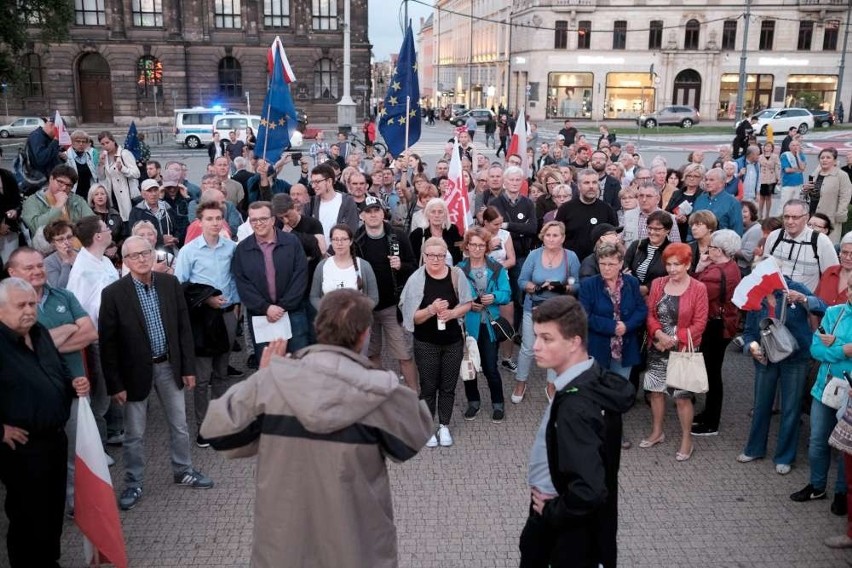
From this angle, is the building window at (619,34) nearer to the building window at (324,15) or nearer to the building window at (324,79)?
the building window at (324,15)

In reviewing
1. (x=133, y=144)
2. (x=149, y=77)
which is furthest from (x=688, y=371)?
(x=149, y=77)

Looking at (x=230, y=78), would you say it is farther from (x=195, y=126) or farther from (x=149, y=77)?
(x=195, y=126)

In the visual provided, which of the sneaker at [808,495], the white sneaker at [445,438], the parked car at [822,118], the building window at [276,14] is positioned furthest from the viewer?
the building window at [276,14]

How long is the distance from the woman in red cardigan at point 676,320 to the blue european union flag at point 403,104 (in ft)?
19.6

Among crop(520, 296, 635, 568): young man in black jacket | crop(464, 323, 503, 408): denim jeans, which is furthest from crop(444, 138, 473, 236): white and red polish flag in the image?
crop(520, 296, 635, 568): young man in black jacket

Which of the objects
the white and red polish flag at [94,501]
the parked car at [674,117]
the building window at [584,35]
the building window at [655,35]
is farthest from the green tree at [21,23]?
the building window at [655,35]

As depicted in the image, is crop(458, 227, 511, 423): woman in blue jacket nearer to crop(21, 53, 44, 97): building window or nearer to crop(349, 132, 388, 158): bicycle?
crop(349, 132, 388, 158): bicycle

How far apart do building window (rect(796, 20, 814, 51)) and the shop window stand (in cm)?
1594

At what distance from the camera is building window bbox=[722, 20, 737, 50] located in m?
55.9

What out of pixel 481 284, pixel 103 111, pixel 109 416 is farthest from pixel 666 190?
pixel 103 111

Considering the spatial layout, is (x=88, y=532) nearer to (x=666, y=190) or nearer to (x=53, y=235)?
(x=53, y=235)

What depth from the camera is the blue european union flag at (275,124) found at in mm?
10812

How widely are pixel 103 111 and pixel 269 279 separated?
4949 cm

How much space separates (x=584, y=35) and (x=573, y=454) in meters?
59.0
